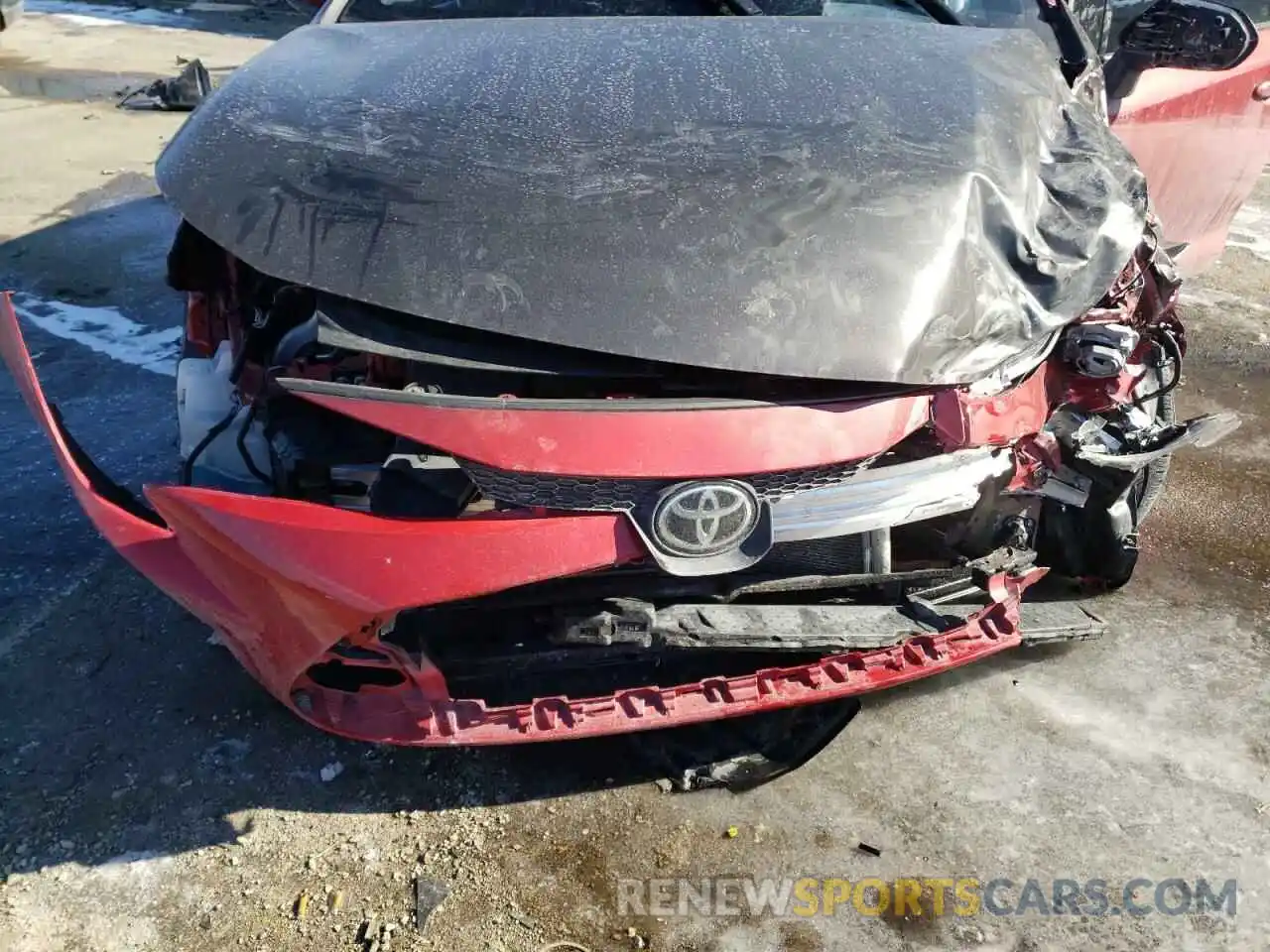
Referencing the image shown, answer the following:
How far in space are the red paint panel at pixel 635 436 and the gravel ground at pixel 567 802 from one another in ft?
3.20

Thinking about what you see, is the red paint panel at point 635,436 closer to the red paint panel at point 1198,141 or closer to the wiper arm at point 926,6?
the wiper arm at point 926,6

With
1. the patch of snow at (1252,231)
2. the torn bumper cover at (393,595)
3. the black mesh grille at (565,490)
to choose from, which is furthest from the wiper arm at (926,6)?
the patch of snow at (1252,231)

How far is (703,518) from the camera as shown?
1895 millimetres

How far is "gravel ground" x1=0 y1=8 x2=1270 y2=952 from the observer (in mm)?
2143

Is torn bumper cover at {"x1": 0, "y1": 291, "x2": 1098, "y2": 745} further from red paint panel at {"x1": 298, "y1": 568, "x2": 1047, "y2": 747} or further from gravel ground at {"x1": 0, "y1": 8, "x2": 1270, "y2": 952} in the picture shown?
gravel ground at {"x1": 0, "y1": 8, "x2": 1270, "y2": 952}

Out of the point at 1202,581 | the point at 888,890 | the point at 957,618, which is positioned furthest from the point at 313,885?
the point at 1202,581

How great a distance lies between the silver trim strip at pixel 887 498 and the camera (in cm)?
199

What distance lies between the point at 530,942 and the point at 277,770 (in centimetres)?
81

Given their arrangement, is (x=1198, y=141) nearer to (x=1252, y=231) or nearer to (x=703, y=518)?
(x=1252, y=231)

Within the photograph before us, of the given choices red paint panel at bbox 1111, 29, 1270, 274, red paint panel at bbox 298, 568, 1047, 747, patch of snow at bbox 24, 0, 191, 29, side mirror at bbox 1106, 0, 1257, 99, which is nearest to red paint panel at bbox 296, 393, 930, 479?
red paint panel at bbox 298, 568, 1047, 747

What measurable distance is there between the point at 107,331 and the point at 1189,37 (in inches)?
172

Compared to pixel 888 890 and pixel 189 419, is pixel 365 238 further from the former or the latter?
pixel 888 890

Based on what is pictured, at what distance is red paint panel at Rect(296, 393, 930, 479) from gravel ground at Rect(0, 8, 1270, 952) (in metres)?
0.98

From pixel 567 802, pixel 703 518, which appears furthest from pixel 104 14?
pixel 703 518
